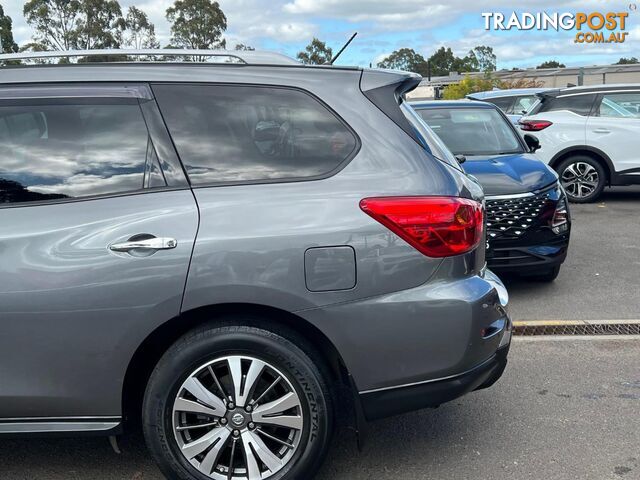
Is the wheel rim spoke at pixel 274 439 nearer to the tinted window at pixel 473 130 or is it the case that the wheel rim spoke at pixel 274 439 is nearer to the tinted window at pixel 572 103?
the tinted window at pixel 473 130

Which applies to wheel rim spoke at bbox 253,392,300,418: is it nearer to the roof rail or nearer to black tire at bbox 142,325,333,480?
black tire at bbox 142,325,333,480

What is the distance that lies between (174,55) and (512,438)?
8.31ft

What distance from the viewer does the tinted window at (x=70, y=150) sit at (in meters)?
2.83

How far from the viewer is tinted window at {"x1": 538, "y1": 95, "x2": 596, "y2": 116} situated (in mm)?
10516

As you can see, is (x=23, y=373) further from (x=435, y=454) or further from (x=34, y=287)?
(x=435, y=454)

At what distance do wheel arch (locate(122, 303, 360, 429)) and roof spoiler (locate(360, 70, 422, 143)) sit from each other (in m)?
0.98

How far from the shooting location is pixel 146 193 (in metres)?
2.78

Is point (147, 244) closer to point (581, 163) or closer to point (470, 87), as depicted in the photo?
point (581, 163)

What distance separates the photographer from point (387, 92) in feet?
9.67

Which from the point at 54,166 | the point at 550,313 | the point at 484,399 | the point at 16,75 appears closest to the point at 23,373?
the point at 54,166

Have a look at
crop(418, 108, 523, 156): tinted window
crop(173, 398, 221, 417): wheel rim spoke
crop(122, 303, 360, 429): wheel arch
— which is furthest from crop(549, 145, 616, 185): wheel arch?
crop(173, 398, 221, 417): wheel rim spoke

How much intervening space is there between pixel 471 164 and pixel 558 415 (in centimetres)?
301

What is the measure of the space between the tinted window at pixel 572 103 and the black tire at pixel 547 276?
5.26 m

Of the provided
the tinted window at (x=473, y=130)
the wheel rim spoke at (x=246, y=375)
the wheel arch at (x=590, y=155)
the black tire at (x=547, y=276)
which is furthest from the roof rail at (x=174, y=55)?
the wheel arch at (x=590, y=155)
